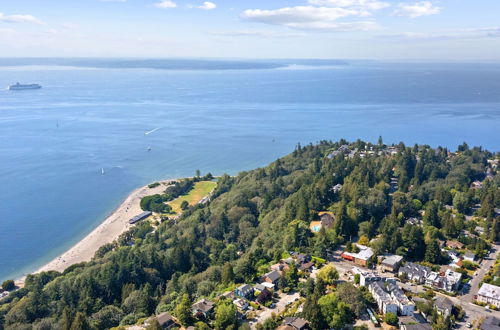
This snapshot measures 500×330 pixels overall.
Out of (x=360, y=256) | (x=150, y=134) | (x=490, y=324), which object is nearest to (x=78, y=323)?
(x=360, y=256)

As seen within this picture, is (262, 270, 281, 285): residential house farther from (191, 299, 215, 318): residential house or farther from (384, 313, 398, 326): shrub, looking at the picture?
(384, 313, 398, 326): shrub

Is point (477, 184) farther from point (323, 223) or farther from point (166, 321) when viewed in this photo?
point (166, 321)

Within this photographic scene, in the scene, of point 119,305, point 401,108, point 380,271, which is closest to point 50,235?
point 119,305

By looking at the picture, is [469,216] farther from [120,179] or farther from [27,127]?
[27,127]

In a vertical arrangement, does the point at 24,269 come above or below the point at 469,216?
below

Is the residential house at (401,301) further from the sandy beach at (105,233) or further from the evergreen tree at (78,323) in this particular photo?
the sandy beach at (105,233)

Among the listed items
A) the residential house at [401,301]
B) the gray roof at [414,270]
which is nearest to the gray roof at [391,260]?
the gray roof at [414,270]
